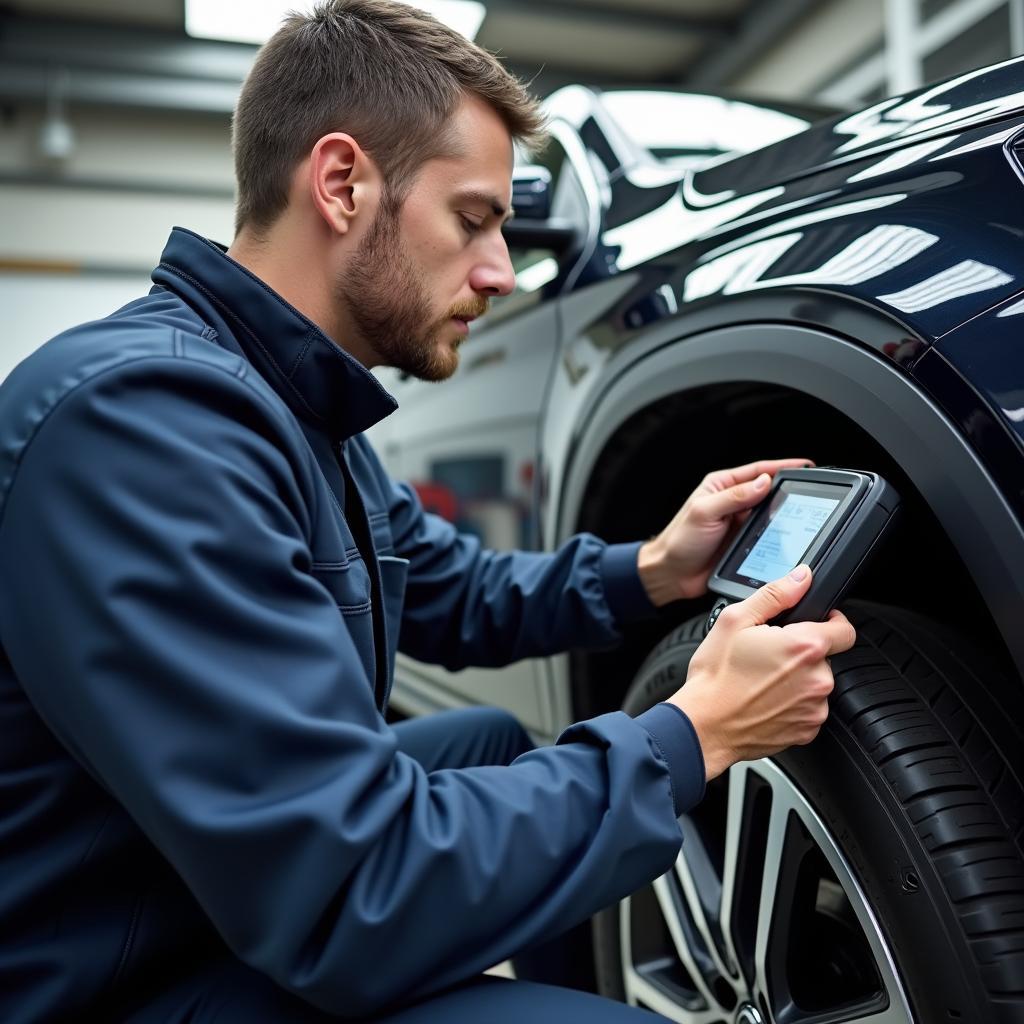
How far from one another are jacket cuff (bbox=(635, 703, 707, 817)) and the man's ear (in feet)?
1.72

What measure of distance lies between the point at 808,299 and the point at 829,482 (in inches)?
6.2

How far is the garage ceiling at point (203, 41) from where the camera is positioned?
588 centimetres

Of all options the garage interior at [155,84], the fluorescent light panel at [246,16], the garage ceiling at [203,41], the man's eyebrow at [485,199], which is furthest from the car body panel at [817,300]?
the garage ceiling at [203,41]

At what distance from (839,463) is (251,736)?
0.77 metres

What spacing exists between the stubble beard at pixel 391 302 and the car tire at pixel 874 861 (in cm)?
39

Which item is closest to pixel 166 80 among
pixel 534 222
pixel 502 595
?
pixel 534 222

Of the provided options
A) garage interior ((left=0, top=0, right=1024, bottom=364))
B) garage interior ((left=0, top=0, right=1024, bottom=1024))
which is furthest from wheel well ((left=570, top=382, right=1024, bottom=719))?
garage interior ((left=0, top=0, right=1024, bottom=364))

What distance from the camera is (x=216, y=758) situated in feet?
2.02

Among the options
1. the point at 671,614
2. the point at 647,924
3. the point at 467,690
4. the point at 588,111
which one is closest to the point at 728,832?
the point at 647,924

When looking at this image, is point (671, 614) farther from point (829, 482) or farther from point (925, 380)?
point (925, 380)

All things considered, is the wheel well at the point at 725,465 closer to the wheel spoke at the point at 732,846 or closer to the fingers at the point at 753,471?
the fingers at the point at 753,471

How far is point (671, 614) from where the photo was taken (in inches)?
52.0

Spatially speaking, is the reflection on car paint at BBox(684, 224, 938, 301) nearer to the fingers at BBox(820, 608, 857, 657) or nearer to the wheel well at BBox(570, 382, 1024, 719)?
the wheel well at BBox(570, 382, 1024, 719)

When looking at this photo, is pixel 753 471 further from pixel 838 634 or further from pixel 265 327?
pixel 265 327
